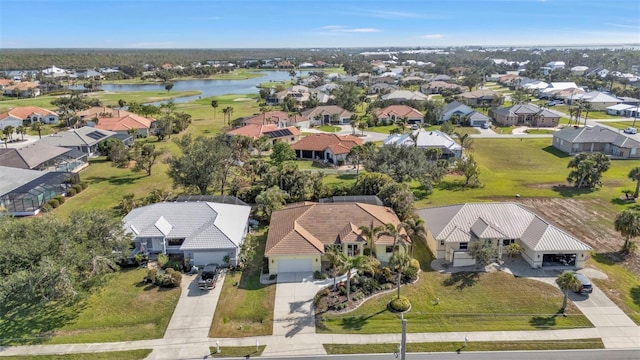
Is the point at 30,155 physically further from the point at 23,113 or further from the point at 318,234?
the point at 318,234

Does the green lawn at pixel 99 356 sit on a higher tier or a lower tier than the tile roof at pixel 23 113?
lower

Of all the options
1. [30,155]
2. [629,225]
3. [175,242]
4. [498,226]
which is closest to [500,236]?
[498,226]

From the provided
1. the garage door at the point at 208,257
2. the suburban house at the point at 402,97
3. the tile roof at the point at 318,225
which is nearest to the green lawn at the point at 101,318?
the garage door at the point at 208,257

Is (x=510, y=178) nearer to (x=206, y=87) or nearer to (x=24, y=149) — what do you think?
(x=24, y=149)

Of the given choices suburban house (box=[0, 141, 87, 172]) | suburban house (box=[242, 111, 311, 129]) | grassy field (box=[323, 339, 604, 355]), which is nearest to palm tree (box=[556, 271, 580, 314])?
grassy field (box=[323, 339, 604, 355])

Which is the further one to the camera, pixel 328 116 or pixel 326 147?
pixel 328 116

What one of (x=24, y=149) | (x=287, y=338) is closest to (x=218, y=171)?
(x=287, y=338)

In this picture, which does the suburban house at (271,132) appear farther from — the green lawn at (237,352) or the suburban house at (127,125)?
the green lawn at (237,352)
